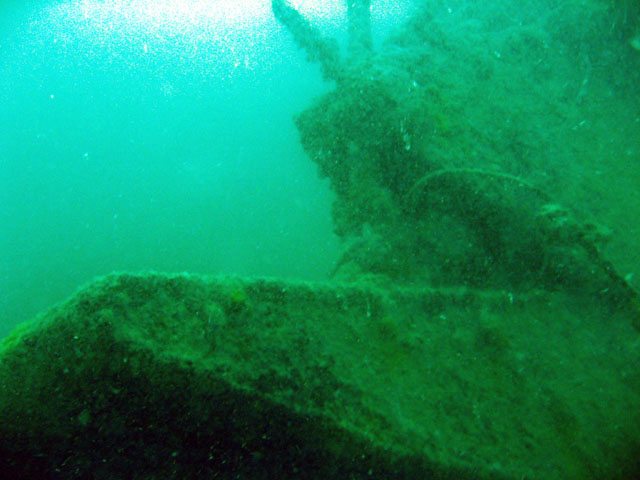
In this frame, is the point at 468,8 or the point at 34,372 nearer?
the point at 34,372

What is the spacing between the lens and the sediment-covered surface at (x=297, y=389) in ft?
4.58

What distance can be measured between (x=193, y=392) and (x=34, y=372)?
0.58 metres

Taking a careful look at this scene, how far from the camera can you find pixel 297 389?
1.56 metres

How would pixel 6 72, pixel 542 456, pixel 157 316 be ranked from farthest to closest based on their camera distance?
pixel 6 72, pixel 542 456, pixel 157 316

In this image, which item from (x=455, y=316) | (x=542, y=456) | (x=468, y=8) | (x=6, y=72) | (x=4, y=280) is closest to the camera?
(x=542, y=456)

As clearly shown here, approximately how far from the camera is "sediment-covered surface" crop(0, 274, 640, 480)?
4.58 feet

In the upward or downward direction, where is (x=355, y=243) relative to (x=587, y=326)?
upward

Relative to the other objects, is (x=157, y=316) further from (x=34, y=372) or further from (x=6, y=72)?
(x=6, y=72)

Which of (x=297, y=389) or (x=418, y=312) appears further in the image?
(x=418, y=312)

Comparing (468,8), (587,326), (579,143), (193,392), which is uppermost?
(468,8)

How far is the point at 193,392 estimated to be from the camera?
57.1 inches

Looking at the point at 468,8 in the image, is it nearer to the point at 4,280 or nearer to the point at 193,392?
the point at 193,392

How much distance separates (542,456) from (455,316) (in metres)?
0.77

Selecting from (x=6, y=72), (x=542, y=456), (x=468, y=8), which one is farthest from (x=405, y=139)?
(x=6, y=72)
